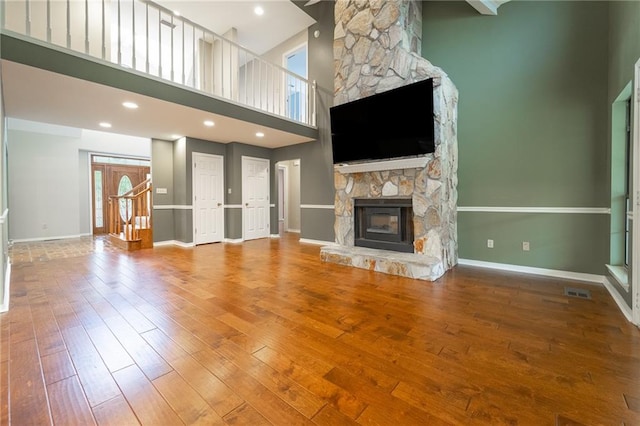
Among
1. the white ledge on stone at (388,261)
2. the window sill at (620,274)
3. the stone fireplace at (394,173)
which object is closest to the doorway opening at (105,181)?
the stone fireplace at (394,173)

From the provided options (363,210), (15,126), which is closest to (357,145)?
(363,210)

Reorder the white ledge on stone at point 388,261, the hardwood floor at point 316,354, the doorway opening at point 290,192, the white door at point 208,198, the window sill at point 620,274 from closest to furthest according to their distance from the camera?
the hardwood floor at point 316,354
the window sill at point 620,274
the white ledge on stone at point 388,261
the white door at point 208,198
the doorway opening at point 290,192

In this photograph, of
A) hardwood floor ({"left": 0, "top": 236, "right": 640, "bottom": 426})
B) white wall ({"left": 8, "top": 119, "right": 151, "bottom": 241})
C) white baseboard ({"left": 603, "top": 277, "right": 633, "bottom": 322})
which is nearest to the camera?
hardwood floor ({"left": 0, "top": 236, "right": 640, "bottom": 426})

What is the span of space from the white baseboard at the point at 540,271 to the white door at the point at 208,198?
527cm

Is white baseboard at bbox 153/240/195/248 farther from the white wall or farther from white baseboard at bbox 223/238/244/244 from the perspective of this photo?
the white wall

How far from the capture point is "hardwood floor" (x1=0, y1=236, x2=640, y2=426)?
1.25 m

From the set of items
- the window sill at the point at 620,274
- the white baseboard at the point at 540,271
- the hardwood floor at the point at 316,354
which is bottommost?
the hardwood floor at the point at 316,354

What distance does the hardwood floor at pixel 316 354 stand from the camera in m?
1.25

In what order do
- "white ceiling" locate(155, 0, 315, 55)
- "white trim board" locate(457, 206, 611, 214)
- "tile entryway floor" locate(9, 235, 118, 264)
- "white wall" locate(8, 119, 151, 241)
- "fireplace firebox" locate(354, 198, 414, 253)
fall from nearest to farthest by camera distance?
1. "white trim board" locate(457, 206, 611, 214)
2. "fireplace firebox" locate(354, 198, 414, 253)
3. "tile entryway floor" locate(9, 235, 118, 264)
4. "white ceiling" locate(155, 0, 315, 55)
5. "white wall" locate(8, 119, 151, 241)

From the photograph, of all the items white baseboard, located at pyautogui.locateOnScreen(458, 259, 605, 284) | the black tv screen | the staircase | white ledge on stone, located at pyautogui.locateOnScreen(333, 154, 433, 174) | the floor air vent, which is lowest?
the floor air vent

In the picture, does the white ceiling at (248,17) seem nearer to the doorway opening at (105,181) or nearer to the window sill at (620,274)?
the doorway opening at (105,181)

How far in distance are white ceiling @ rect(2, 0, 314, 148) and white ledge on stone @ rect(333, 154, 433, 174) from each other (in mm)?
1873

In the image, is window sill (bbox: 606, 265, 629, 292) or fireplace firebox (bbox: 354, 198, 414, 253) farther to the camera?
fireplace firebox (bbox: 354, 198, 414, 253)

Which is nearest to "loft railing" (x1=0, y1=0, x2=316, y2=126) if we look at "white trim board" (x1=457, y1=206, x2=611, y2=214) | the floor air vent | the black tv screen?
the black tv screen
